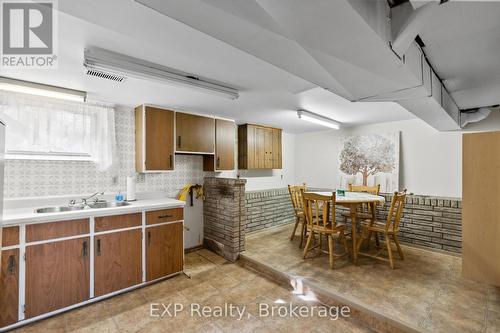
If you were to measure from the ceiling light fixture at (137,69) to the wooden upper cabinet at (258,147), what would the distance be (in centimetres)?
217

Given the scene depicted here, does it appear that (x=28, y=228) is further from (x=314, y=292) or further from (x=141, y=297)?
(x=314, y=292)

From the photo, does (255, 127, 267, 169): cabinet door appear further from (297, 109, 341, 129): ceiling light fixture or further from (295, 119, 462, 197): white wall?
(295, 119, 462, 197): white wall

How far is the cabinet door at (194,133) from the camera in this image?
3.38 meters

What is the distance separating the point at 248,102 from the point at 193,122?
1.02m

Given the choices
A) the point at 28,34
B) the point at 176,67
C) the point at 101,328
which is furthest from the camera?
the point at 101,328

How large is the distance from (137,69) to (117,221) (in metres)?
1.72

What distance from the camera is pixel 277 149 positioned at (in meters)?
5.02

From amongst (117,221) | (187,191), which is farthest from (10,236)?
(187,191)

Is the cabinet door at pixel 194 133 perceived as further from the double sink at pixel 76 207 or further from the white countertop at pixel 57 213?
the double sink at pixel 76 207

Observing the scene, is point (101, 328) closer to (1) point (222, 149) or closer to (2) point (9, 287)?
(2) point (9, 287)

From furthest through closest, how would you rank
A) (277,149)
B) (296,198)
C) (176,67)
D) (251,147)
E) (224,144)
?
(277,149) < (251,147) < (296,198) < (224,144) < (176,67)

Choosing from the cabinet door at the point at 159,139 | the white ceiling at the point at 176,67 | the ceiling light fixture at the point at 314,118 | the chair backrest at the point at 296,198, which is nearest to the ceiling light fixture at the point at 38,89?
the white ceiling at the point at 176,67

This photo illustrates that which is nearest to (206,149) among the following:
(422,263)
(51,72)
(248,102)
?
(248,102)

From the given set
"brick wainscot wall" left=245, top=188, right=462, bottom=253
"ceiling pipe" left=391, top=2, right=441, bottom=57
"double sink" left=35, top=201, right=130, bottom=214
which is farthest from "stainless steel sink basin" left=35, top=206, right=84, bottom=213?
"ceiling pipe" left=391, top=2, right=441, bottom=57
